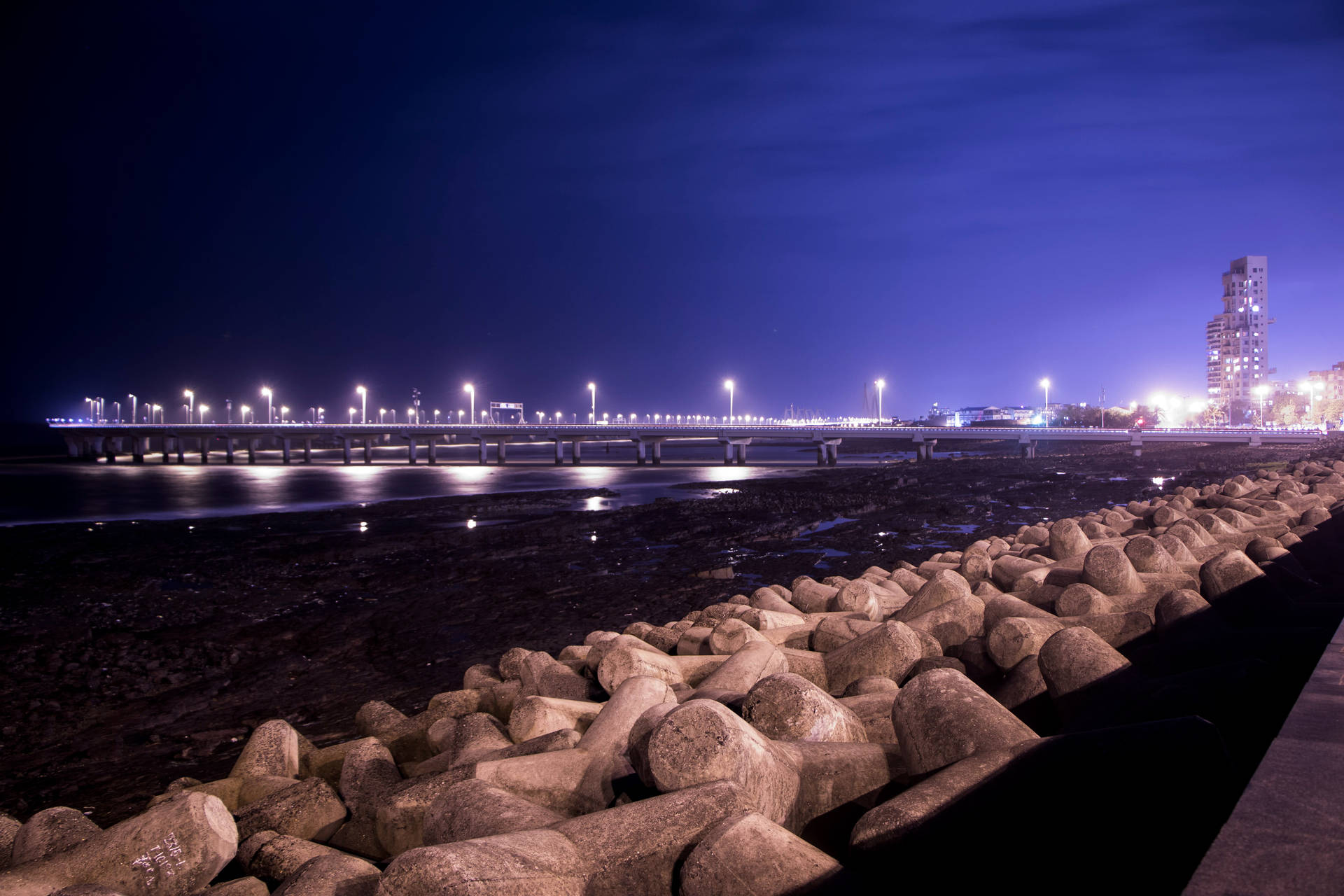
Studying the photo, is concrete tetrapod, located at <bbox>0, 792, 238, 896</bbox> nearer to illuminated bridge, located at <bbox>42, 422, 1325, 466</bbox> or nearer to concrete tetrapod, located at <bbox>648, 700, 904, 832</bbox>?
concrete tetrapod, located at <bbox>648, 700, 904, 832</bbox>

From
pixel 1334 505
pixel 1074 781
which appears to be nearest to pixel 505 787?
pixel 1074 781

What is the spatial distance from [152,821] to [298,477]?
78.7 m

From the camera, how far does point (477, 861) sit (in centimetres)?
263

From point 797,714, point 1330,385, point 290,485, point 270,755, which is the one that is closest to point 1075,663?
point 797,714

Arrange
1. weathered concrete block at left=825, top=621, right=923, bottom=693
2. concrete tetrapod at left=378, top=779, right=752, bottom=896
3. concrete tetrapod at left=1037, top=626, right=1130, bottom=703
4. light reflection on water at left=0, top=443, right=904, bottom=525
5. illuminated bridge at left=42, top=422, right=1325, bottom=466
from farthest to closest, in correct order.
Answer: illuminated bridge at left=42, top=422, right=1325, bottom=466, light reflection on water at left=0, top=443, right=904, bottom=525, weathered concrete block at left=825, top=621, right=923, bottom=693, concrete tetrapod at left=1037, top=626, right=1130, bottom=703, concrete tetrapod at left=378, top=779, right=752, bottom=896

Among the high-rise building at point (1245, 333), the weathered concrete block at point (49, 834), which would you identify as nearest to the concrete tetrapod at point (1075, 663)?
the weathered concrete block at point (49, 834)

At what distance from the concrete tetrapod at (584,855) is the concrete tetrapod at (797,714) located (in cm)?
95

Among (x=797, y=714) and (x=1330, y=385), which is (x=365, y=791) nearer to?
(x=797, y=714)

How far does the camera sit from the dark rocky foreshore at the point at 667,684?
3.09 metres

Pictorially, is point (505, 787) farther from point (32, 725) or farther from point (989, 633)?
point (32, 725)

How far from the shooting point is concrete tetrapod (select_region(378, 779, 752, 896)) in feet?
8.49

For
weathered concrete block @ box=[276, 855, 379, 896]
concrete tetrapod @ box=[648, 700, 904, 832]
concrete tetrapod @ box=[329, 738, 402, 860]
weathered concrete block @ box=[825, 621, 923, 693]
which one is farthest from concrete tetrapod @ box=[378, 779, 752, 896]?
weathered concrete block @ box=[825, 621, 923, 693]

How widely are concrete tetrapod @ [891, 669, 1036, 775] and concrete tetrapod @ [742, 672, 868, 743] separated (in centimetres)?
37

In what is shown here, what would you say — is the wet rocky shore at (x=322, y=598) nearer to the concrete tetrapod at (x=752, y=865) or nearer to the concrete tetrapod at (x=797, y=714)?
the concrete tetrapod at (x=797, y=714)
